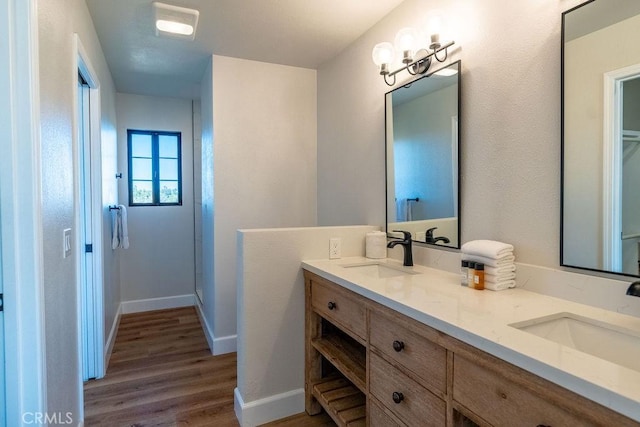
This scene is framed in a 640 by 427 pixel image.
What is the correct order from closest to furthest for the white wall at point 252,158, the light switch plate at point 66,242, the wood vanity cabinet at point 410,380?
the wood vanity cabinet at point 410,380
the light switch plate at point 66,242
the white wall at point 252,158

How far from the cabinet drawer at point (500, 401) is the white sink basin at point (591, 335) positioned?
192 mm

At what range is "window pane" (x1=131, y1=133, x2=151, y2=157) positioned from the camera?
12.7 feet

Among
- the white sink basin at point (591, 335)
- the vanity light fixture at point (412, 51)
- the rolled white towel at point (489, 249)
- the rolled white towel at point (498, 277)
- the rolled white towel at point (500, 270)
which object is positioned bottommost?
the white sink basin at point (591, 335)

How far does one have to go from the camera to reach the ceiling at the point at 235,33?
209 cm

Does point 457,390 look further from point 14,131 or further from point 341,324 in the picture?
point 14,131

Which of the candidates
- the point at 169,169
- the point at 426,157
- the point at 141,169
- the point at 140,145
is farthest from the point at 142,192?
the point at 426,157

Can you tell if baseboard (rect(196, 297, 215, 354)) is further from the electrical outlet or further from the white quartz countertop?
the white quartz countertop

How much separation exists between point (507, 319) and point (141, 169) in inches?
155

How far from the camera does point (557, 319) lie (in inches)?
44.4

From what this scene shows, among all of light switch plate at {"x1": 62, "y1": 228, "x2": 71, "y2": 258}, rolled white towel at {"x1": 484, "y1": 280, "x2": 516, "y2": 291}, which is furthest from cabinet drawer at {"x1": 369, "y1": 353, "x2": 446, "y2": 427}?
light switch plate at {"x1": 62, "y1": 228, "x2": 71, "y2": 258}

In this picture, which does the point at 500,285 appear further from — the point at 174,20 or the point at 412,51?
the point at 174,20

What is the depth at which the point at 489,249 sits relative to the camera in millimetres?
1426

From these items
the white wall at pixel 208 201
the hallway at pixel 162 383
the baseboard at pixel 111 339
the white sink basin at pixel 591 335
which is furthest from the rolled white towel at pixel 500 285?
the baseboard at pixel 111 339

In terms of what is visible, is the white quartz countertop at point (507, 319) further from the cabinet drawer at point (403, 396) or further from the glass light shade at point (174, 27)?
the glass light shade at point (174, 27)
